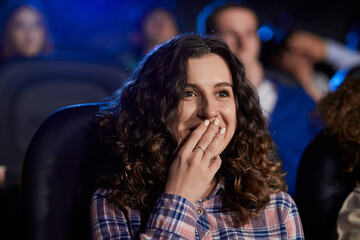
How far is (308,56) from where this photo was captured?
10.2 ft

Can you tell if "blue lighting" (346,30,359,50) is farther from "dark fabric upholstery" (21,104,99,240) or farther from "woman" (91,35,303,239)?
"dark fabric upholstery" (21,104,99,240)

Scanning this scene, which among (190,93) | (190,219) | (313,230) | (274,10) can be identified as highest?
(274,10)

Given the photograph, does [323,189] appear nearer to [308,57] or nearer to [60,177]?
[60,177]

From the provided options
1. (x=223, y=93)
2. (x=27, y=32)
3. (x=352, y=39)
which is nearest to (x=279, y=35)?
(x=352, y=39)

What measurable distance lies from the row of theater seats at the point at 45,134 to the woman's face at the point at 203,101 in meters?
0.28

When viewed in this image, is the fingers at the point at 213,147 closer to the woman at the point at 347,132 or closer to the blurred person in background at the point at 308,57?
the woman at the point at 347,132

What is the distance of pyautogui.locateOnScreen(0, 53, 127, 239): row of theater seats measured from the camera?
105 cm

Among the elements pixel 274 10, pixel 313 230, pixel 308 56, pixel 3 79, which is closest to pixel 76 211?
pixel 313 230

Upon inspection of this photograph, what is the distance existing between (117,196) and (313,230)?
590 mm

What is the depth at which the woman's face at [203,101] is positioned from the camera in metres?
1.01

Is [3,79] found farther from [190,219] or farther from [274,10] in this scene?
[274,10]

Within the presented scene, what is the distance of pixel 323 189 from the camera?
122 centimetres

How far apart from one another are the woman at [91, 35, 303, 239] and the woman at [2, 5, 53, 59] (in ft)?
6.20

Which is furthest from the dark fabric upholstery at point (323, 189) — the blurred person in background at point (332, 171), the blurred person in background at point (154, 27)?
the blurred person in background at point (154, 27)
